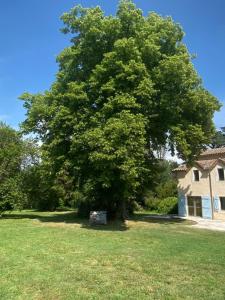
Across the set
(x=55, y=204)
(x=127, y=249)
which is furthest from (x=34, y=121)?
(x=55, y=204)

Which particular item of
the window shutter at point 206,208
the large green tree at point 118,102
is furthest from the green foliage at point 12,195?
the window shutter at point 206,208

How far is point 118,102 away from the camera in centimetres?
2556

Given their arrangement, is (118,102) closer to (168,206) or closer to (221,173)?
(221,173)

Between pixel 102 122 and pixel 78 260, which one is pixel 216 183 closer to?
pixel 102 122

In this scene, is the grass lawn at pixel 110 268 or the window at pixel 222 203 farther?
the window at pixel 222 203

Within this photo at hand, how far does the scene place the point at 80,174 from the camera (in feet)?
98.2

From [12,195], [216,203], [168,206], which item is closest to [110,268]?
[12,195]

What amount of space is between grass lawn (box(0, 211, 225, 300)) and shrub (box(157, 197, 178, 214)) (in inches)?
1082

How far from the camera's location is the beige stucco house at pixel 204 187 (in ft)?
120

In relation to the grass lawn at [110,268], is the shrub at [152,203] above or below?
above

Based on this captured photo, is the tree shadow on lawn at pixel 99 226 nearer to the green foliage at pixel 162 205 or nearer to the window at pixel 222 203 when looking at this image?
the window at pixel 222 203

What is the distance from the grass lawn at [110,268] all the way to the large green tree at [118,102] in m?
7.88

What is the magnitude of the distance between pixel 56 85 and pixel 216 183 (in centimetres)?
1804

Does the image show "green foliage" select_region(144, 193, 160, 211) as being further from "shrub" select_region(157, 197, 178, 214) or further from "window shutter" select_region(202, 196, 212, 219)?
"window shutter" select_region(202, 196, 212, 219)
